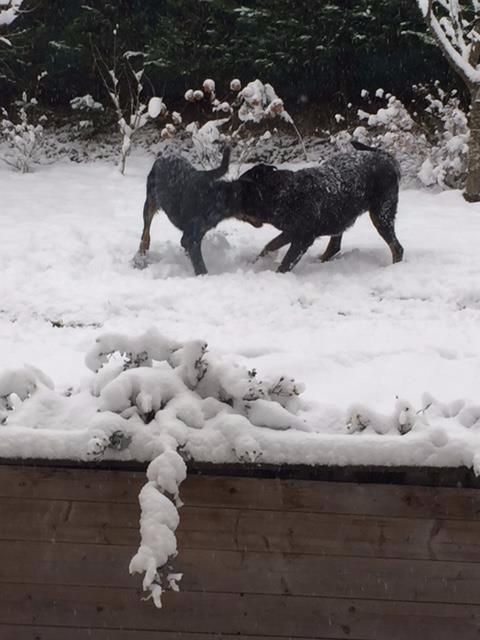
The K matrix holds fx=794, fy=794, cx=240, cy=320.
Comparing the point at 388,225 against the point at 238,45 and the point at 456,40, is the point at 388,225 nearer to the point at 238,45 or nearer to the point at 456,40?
the point at 456,40

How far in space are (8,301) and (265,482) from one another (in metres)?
4.02

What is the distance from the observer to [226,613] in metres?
2.22

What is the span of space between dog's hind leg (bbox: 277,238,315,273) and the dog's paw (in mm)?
1183

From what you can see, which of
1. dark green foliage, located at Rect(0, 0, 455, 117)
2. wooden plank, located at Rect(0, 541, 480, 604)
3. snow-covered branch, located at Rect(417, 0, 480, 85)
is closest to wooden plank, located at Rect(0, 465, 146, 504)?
wooden plank, located at Rect(0, 541, 480, 604)

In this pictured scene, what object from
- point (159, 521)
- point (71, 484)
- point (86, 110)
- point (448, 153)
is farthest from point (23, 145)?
point (159, 521)

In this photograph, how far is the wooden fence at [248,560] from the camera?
216 centimetres

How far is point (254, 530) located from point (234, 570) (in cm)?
13

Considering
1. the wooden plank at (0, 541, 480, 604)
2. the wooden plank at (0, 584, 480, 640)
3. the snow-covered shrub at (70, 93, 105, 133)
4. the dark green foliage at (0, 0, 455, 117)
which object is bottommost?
the snow-covered shrub at (70, 93, 105, 133)

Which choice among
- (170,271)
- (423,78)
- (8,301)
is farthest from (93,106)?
(8,301)

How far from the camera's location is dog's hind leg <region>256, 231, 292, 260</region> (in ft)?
22.6

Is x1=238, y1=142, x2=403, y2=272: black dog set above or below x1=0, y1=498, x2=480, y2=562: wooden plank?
below

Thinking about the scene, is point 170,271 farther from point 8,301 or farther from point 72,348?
point 72,348

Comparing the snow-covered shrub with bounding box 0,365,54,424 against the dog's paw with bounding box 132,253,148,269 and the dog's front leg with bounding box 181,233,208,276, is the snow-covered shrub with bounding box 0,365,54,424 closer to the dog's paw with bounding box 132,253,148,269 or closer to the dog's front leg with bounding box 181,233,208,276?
the dog's front leg with bounding box 181,233,208,276

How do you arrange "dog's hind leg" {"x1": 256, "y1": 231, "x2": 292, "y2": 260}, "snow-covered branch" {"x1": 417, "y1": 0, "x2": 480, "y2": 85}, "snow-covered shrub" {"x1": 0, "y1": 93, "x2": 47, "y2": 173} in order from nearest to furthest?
"dog's hind leg" {"x1": 256, "y1": 231, "x2": 292, "y2": 260}, "snow-covered branch" {"x1": 417, "y1": 0, "x2": 480, "y2": 85}, "snow-covered shrub" {"x1": 0, "y1": 93, "x2": 47, "y2": 173}
